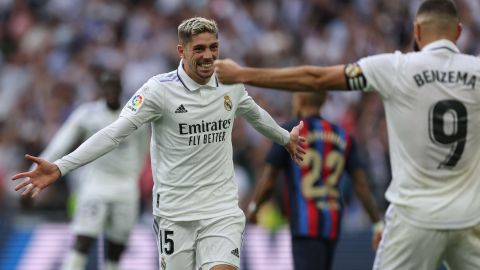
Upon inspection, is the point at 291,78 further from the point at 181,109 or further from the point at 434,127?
the point at 181,109

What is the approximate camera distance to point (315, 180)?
32.9 ft

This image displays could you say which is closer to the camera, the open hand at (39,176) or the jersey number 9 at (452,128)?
the jersey number 9 at (452,128)

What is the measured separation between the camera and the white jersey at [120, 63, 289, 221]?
805cm

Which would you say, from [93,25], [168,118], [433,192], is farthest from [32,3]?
[433,192]

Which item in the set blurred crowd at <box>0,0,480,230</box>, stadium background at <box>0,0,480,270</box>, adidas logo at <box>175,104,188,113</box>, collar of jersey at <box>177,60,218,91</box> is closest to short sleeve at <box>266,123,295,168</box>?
collar of jersey at <box>177,60,218,91</box>

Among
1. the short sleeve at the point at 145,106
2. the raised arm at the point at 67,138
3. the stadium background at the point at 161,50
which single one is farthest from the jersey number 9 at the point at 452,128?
the stadium background at the point at 161,50

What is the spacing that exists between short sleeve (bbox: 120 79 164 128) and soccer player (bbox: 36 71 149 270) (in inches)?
181

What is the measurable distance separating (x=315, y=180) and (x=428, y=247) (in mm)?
3204

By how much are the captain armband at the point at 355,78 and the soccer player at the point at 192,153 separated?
5.30ft

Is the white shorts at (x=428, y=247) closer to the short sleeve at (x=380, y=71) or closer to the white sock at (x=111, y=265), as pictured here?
the short sleeve at (x=380, y=71)

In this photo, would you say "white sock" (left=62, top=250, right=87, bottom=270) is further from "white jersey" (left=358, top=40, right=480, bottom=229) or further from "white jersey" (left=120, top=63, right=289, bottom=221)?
"white jersey" (left=358, top=40, right=480, bottom=229)

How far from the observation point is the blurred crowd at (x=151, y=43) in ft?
58.2

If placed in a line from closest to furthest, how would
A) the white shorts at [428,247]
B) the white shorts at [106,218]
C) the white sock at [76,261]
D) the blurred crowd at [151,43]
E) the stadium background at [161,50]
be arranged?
the white shorts at [428,247] → the white sock at [76,261] → the white shorts at [106,218] → the stadium background at [161,50] → the blurred crowd at [151,43]

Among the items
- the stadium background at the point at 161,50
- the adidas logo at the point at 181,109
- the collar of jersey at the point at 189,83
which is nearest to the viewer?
the adidas logo at the point at 181,109
